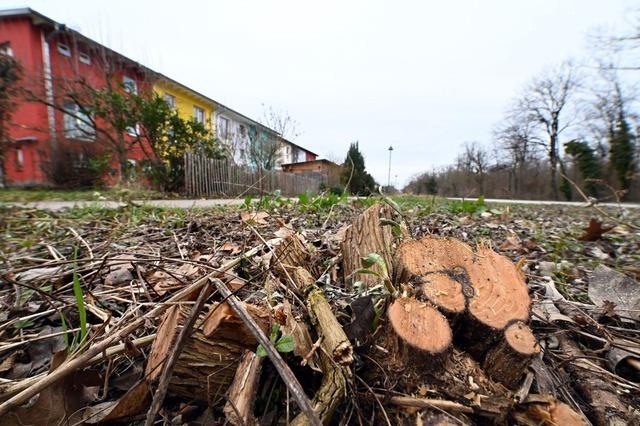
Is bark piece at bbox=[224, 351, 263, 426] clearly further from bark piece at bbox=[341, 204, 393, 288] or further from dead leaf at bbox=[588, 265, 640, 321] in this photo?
dead leaf at bbox=[588, 265, 640, 321]

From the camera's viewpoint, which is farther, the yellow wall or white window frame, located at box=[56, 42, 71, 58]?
the yellow wall

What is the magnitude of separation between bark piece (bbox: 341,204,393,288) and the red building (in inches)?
494

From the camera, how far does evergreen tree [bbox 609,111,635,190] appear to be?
47.2ft

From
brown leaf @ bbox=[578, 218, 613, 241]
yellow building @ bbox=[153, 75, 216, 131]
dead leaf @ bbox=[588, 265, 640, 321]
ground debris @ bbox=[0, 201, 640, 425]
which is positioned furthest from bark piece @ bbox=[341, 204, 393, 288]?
yellow building @ bbox=[153, 75, 216, 131]

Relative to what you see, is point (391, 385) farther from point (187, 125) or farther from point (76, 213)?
point (187, 125)

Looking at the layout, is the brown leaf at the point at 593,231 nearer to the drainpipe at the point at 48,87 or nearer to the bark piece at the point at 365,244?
the bark piece at the point at 365,244

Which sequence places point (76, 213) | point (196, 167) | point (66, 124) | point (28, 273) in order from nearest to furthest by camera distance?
point (28, 273), point (76, 213), point (196, 167), point (66, 124)

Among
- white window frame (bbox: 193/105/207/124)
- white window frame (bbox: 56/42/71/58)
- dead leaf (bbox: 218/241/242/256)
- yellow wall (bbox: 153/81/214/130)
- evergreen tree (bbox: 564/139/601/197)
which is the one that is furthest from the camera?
white window frame (bbox: 193/105/207/124)

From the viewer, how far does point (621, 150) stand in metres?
14.9

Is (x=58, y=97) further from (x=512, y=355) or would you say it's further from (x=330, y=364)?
(x=512, y=355)

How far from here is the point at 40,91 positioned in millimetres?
11195

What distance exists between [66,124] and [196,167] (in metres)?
7.72

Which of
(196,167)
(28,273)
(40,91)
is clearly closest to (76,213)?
(28,273)

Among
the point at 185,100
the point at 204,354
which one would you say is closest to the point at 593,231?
the point at 204,354
